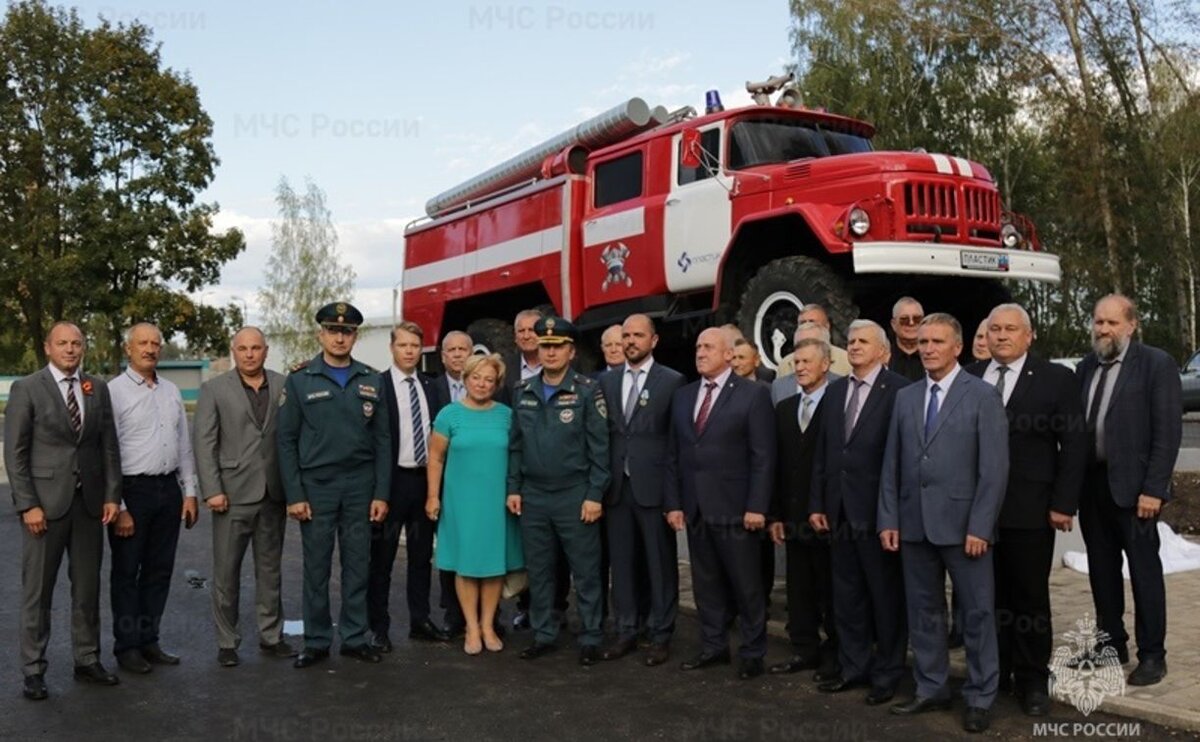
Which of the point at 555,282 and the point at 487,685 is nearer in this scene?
the point at 487,685

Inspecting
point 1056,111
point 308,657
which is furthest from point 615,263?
point 1056,111

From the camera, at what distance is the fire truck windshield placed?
10.7 metres

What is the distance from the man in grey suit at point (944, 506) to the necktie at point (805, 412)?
29.9 inches

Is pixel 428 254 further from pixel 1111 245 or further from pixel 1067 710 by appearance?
pixel 1111 245

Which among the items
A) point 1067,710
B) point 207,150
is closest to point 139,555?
point 1067,710

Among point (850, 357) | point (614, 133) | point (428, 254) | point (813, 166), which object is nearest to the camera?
point (850, 357)

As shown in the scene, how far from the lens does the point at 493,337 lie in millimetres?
13523

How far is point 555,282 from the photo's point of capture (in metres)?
12.3

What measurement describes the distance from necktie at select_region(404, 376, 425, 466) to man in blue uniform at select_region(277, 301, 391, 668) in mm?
323

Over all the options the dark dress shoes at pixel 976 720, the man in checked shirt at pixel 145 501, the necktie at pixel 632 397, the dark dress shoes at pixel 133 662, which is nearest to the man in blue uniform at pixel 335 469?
the man in checked shirt at pixel 145 501

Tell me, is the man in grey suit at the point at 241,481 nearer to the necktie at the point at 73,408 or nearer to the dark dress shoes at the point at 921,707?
the necktie at the point at 73,408

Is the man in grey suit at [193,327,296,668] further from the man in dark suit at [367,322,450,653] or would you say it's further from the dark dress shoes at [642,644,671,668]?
the dark dress shoes at [642,644,671,668]

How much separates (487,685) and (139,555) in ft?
6.91

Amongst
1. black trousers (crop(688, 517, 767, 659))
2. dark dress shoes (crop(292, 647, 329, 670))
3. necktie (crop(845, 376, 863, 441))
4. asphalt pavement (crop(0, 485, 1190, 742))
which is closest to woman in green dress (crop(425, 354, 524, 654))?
asphalt pavement (crop(0, 485, 1190, 742))
